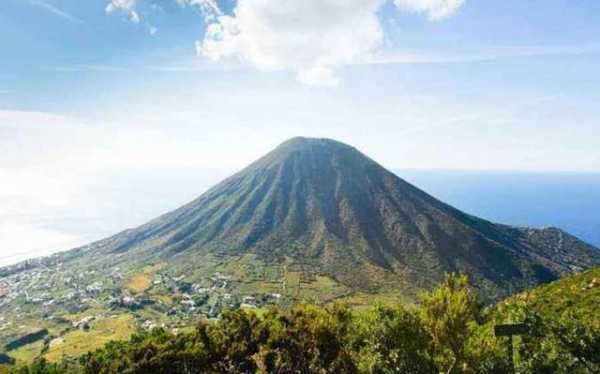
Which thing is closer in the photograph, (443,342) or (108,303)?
(443,342)

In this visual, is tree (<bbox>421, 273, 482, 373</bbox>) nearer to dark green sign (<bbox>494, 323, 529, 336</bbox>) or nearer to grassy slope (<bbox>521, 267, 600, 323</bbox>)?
dark green sign (<bbox>494, 323, 529, 336</bbox>)

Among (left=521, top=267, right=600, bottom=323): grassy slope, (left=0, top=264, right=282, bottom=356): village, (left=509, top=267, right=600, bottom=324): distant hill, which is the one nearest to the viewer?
(left=509, top=267, right=600, bottom=324): distant hill

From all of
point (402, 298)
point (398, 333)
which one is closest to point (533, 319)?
point (398, 333)

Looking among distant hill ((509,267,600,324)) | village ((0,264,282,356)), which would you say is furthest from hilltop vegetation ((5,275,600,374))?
village ((0,264,282,356))

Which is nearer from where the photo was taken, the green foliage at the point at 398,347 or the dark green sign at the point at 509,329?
the dark green sign at the point at 509,329

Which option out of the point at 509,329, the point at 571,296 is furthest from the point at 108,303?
the point at 509,329

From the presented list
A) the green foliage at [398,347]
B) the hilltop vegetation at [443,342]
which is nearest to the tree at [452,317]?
the hilltop vegetation at [443,342]

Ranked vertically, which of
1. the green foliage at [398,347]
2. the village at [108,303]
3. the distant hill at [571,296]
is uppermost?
the green foliage at [398,347]

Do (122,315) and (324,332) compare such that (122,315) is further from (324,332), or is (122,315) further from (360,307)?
(324,332)

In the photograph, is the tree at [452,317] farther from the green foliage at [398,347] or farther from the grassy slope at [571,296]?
the grassy slope at [571,296]

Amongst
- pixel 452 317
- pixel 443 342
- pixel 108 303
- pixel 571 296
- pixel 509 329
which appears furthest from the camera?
pixel 108 303

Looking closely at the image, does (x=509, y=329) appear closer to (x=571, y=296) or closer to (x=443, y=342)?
(x=443, y=342)
